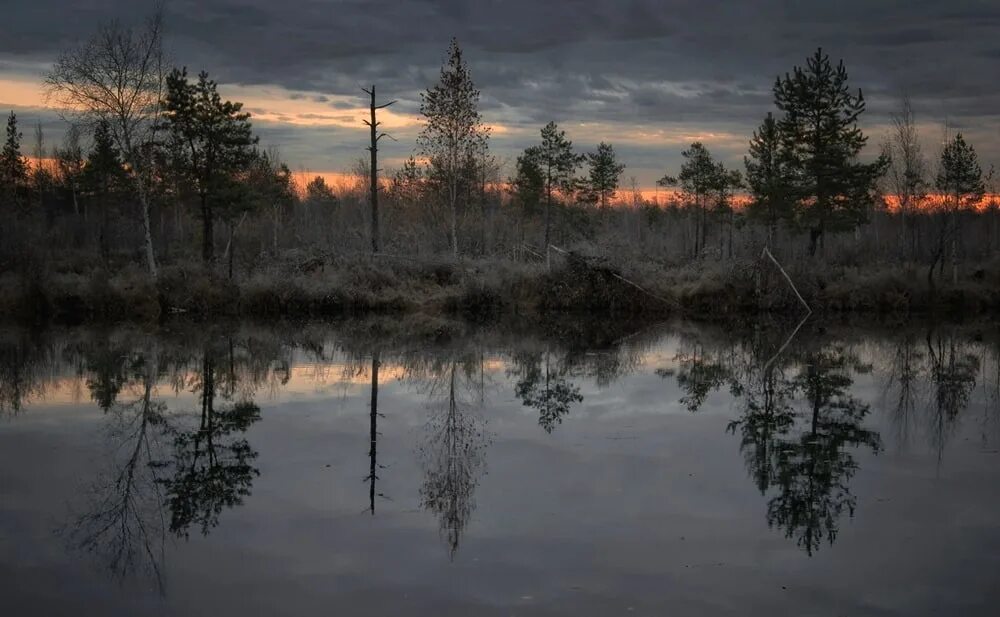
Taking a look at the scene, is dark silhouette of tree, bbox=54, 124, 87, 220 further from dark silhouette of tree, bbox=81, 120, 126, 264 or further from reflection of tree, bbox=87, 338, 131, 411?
reflection of tree, bbox=87, 338, 131, 411

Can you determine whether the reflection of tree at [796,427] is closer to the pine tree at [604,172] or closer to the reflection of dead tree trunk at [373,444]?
the reflection of dead tree trunk at [373,444]

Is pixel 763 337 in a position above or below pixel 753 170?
below

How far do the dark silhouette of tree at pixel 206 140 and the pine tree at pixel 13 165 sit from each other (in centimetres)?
3819

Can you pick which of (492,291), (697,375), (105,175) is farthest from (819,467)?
(105,175)

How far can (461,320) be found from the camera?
103 ft

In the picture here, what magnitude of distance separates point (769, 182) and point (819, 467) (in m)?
40.7

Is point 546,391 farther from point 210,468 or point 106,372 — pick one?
point 106,372

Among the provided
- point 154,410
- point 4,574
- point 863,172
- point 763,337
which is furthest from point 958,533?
point 863,172

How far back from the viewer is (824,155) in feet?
145

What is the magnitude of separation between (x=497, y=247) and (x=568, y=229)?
15.5m

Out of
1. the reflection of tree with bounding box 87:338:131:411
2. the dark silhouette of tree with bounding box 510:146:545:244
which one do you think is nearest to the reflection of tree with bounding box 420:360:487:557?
the reflection of tree with bounding box 87:338:131:411

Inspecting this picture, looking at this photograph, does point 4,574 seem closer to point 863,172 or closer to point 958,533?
point 958,533

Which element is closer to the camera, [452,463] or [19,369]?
[452,463]

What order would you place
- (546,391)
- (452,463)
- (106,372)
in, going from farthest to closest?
(106,372)
(546,391)
(452,463)
